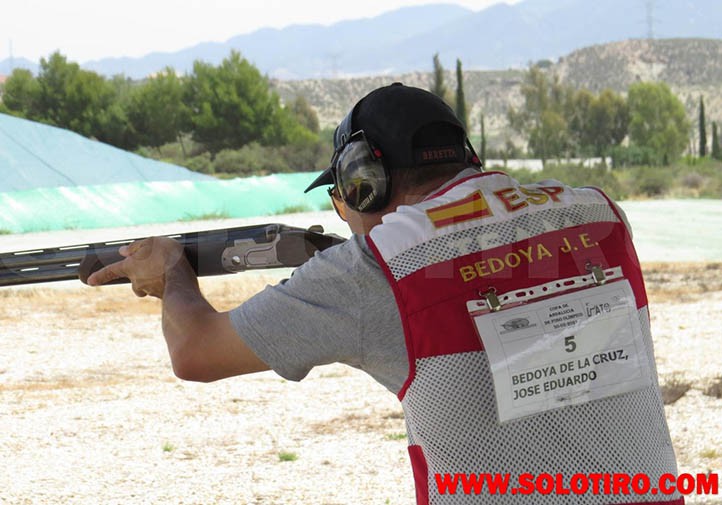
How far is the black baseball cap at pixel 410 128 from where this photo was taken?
1.89 m

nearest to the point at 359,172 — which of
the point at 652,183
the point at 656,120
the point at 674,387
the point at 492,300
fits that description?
the point at 492,300

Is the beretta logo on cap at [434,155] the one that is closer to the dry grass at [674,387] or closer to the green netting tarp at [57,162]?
the dry grass at [674,387]

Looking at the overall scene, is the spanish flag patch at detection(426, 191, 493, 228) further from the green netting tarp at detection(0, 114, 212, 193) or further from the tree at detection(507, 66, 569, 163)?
the tree at detection(507, 66, 569, 163)

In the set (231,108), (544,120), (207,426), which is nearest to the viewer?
(207,426)

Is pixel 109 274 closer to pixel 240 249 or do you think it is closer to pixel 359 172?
pixel 240 249

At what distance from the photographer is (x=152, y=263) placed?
7.08 ft

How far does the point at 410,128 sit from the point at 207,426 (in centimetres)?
530

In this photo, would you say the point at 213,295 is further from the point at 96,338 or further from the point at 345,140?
the point at 345,140

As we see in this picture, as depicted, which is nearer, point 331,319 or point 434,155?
point 331,319

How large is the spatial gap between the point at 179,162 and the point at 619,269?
4585cm

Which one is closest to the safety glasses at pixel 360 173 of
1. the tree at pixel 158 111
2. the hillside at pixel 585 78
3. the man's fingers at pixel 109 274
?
the man's fingers at pixel 109 274

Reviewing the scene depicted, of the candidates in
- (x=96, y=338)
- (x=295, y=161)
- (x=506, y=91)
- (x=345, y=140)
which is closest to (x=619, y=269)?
(x=345, y=140)


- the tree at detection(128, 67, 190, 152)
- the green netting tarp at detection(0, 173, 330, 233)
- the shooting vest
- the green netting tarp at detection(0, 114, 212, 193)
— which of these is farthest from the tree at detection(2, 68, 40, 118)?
the shooting vest

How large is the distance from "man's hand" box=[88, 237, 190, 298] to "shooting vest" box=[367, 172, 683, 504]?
61 centimetres
